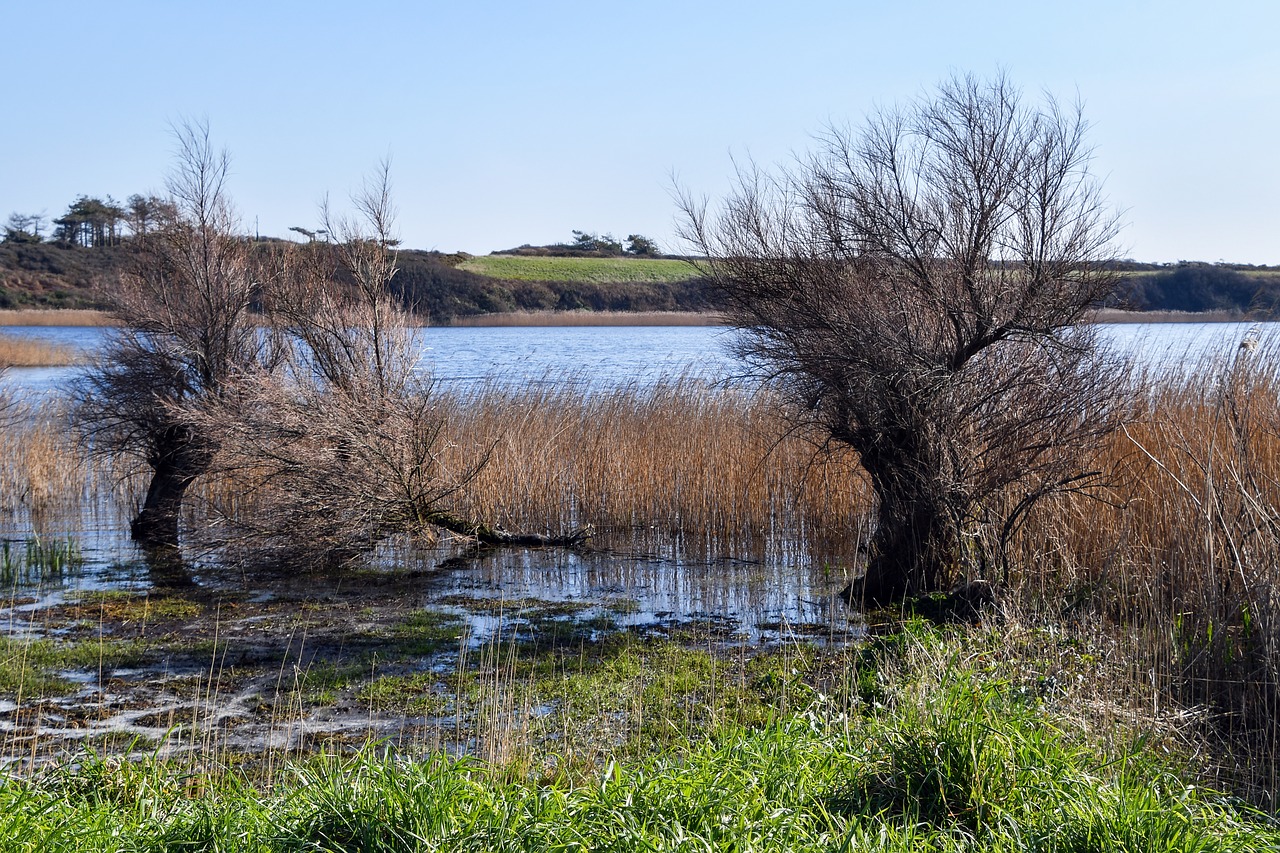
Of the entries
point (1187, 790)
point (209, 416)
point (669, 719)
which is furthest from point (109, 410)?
point (1187, 790)

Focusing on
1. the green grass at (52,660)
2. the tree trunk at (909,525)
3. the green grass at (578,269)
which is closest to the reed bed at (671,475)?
the tree trunk at (909,525)

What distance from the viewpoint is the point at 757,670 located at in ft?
23.4

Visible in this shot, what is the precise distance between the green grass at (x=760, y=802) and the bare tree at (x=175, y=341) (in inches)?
287

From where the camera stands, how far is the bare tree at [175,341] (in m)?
11.0

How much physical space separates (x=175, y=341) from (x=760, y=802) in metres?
9.49

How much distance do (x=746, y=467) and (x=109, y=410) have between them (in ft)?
22.9

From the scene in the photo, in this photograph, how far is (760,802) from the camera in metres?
3.69

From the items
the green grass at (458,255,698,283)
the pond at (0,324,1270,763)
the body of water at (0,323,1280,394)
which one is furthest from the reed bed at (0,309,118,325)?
the pond at (0,324,1270,763)

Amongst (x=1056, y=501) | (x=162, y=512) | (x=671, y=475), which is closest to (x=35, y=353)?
(x=162, y=512)

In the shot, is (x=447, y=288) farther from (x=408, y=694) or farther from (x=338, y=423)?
(x=408, y=694)

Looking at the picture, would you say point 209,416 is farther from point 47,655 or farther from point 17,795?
point 17,795

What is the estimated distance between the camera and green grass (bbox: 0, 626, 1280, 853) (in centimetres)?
346

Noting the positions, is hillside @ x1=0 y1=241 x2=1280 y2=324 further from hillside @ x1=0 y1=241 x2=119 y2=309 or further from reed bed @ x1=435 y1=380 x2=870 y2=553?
reed bed @ x1=435 y1=380 x2=870 y2=553

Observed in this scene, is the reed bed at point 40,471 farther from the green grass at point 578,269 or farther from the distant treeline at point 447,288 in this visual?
the green grass at point 578,269
